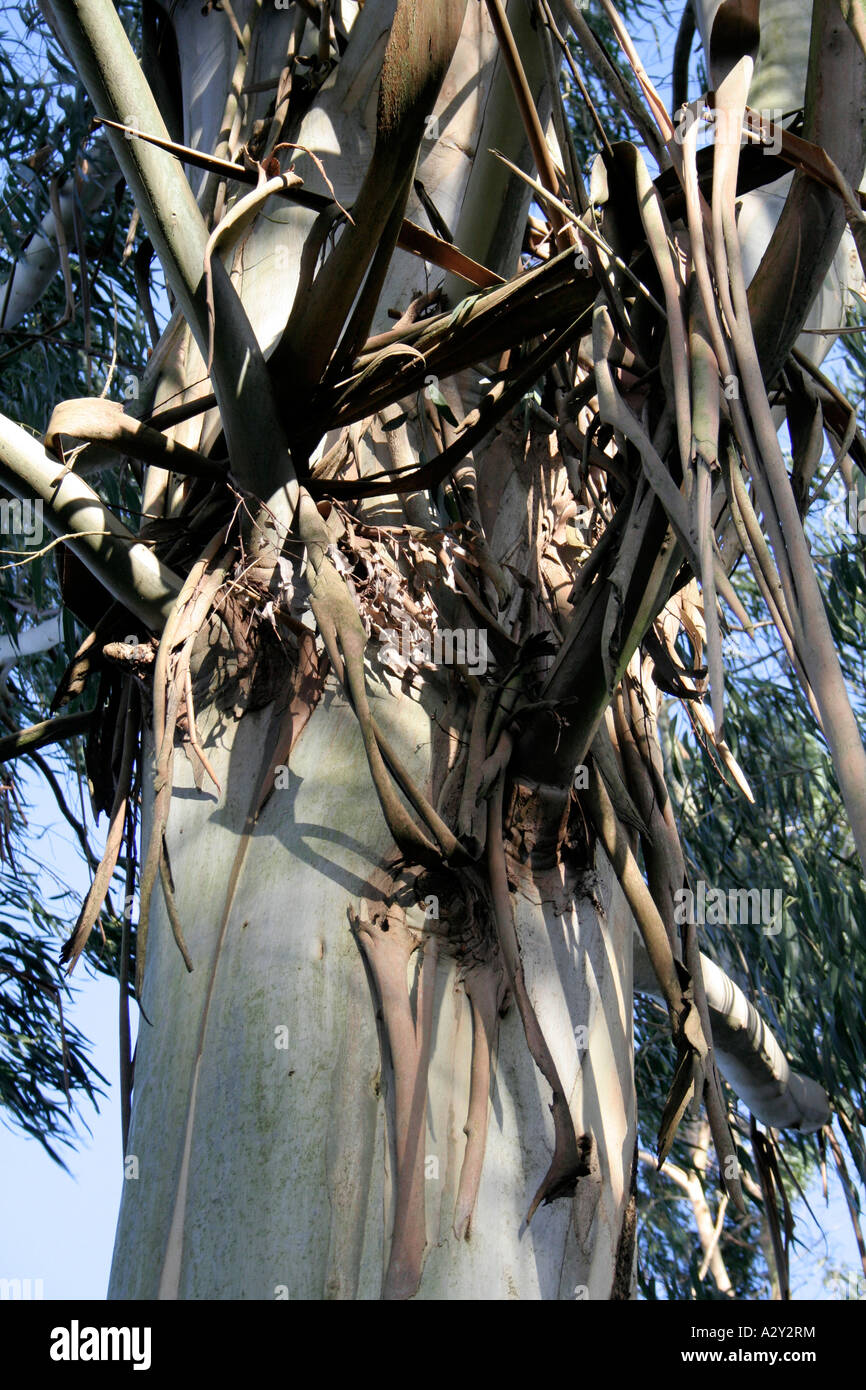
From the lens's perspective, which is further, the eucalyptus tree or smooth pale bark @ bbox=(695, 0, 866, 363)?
smooth pale bark @ bbox=(695, 0, 866, 363)

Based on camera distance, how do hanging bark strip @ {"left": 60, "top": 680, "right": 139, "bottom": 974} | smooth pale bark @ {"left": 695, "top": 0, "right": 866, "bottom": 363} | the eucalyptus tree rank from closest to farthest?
1. the eucalyptus tree
2. hanging bark strip @ {"left": 60, "top": 680, "right": 139, "bottom": 974}
3. smooth pale bark @ {"left": 695, "top": 0, "right": 866, "bottom": 363}

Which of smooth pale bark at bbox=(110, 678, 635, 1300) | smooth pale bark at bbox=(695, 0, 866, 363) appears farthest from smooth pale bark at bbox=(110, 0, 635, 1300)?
smooth pale bark at bbox=(695, 0, 866, 363)

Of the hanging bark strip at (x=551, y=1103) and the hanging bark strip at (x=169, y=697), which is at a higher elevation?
the hanging bark strip at (x=169, y=697)

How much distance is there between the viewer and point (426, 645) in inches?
46.8

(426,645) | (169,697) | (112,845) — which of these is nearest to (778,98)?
(426,645)

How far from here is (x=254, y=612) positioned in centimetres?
116

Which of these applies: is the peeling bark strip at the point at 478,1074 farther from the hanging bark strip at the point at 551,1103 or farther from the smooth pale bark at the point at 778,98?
the smooth pale bark at the point at 778,98

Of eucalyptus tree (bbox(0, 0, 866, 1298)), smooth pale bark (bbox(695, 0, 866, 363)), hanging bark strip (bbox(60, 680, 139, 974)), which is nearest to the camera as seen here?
eucalyptus tree (bbox(0, 0, 866, 1298))

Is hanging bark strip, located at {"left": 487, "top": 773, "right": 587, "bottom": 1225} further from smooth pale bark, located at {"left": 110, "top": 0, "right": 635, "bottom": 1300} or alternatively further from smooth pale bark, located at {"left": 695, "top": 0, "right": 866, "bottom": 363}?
smooth pale bark, located at {"left": 695, "top": 0, "right": 866, "bottom": 363}

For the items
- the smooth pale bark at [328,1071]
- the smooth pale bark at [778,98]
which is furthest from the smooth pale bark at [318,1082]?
the smooth pale bark at [778,98]

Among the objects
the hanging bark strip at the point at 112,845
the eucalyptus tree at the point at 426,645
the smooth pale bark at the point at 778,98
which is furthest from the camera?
the smooth pale bark at the point at 778,98

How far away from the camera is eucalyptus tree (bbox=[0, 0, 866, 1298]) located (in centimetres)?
93

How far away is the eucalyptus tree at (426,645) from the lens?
93cm

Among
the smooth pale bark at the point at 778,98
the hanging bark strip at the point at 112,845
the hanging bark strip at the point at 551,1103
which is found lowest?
the hanging bark strip at the point at 551,1103
